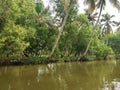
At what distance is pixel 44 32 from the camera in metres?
28.9

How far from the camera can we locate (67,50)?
1358 inches

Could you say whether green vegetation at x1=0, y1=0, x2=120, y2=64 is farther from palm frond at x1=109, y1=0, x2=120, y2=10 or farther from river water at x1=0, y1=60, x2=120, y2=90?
river water at x1=0, y1=60, x2=120, y2=90

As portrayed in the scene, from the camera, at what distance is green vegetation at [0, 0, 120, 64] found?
66.3 feet

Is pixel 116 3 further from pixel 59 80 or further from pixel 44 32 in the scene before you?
pixel 59 80

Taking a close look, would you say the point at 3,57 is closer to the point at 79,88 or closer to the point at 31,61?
the point at 31,61

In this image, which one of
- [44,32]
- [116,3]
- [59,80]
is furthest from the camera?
[44,32]

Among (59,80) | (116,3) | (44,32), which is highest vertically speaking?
(116,3)

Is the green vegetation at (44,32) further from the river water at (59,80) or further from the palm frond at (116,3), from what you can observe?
the river water at (59,80)

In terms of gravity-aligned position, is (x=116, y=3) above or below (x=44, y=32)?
above

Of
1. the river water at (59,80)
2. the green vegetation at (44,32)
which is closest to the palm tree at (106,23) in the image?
the green vegetation at (44,32)

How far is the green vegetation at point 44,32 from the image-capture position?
20203 millimetres

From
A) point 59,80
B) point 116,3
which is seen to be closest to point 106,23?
point 116,3

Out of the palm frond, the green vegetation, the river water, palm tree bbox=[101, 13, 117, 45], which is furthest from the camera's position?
palm tree bbox=[101, 13, 117, 45]

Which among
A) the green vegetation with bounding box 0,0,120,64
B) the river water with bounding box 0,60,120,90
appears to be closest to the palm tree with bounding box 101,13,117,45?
the green vegetation with bounding box 0,0,120,64
